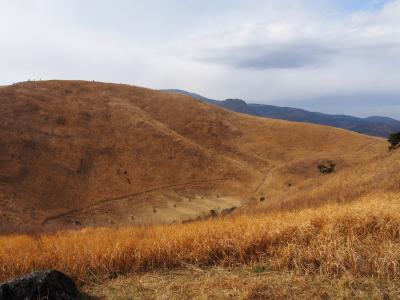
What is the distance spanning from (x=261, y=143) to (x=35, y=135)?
30.2m

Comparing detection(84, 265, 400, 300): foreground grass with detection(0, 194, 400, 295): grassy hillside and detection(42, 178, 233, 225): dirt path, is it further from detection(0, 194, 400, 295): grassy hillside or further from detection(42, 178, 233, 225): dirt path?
detection(42, 178, 233, 225): dirt path

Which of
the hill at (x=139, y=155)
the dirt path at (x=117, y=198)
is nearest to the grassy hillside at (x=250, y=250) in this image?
the hill at (x=139, y=155)

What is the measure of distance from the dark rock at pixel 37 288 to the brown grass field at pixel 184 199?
775mm

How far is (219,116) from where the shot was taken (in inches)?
2665

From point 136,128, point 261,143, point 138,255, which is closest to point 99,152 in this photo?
point 136,128

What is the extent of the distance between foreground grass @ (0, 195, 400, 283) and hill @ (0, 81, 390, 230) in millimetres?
14367

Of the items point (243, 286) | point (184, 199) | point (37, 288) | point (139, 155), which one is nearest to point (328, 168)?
point (184, 199)

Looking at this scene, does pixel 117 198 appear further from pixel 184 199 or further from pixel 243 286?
pixel 243 286

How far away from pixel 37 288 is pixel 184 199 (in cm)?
3474

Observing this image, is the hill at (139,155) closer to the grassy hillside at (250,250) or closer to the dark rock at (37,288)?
the grassy hillside at (250,250)

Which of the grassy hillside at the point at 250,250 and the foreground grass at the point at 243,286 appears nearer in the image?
the foreground grass at the point at 243,286

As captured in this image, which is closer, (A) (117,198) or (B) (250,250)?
(B) (250,250)

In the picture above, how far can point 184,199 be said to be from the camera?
40.6 meters

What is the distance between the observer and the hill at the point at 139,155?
3603 centimetres
